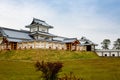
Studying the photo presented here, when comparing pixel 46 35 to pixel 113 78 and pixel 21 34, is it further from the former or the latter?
pixel 113 78

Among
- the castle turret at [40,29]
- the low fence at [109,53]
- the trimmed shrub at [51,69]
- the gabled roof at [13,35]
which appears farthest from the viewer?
the low fence at [109,53]

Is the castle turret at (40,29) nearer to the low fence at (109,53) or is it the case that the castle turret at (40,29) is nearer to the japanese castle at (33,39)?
the japanese castle at (33,39)

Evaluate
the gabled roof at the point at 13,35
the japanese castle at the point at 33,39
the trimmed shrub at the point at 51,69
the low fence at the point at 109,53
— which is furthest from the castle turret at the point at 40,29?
the trimmed shrub at the point at 51,69

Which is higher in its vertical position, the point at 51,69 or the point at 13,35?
the point at 13,35

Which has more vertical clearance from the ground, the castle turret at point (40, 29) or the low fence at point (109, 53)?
the castle turret at point (40, 29)

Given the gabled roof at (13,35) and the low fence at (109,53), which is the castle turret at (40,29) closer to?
the gabled roof at (13,35)

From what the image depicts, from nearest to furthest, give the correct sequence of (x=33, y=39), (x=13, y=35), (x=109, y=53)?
(x=33, y=39) < (x=13, y=35) < (x=109, y=53)

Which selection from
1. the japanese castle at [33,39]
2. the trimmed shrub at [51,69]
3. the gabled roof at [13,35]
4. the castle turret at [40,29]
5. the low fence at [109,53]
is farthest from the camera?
the low fence at [109,53]

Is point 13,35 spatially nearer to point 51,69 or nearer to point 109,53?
point 109,53

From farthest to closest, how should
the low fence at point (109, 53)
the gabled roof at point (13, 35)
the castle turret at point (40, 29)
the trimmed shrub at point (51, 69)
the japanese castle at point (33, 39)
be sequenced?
the low fence at point (109, 53) < the castle turret at point (40, 29) < the gabled roof at point (13, 35) < the japanese castle at point (33, 39) < the trimmed shrub at point (51, 69)

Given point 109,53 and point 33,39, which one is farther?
point 109,53

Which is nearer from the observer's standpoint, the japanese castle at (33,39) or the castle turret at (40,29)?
the japanese castle at (33,39)

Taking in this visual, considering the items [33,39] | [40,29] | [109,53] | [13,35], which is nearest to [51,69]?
[33,39]

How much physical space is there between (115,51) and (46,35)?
3391 centimetres
